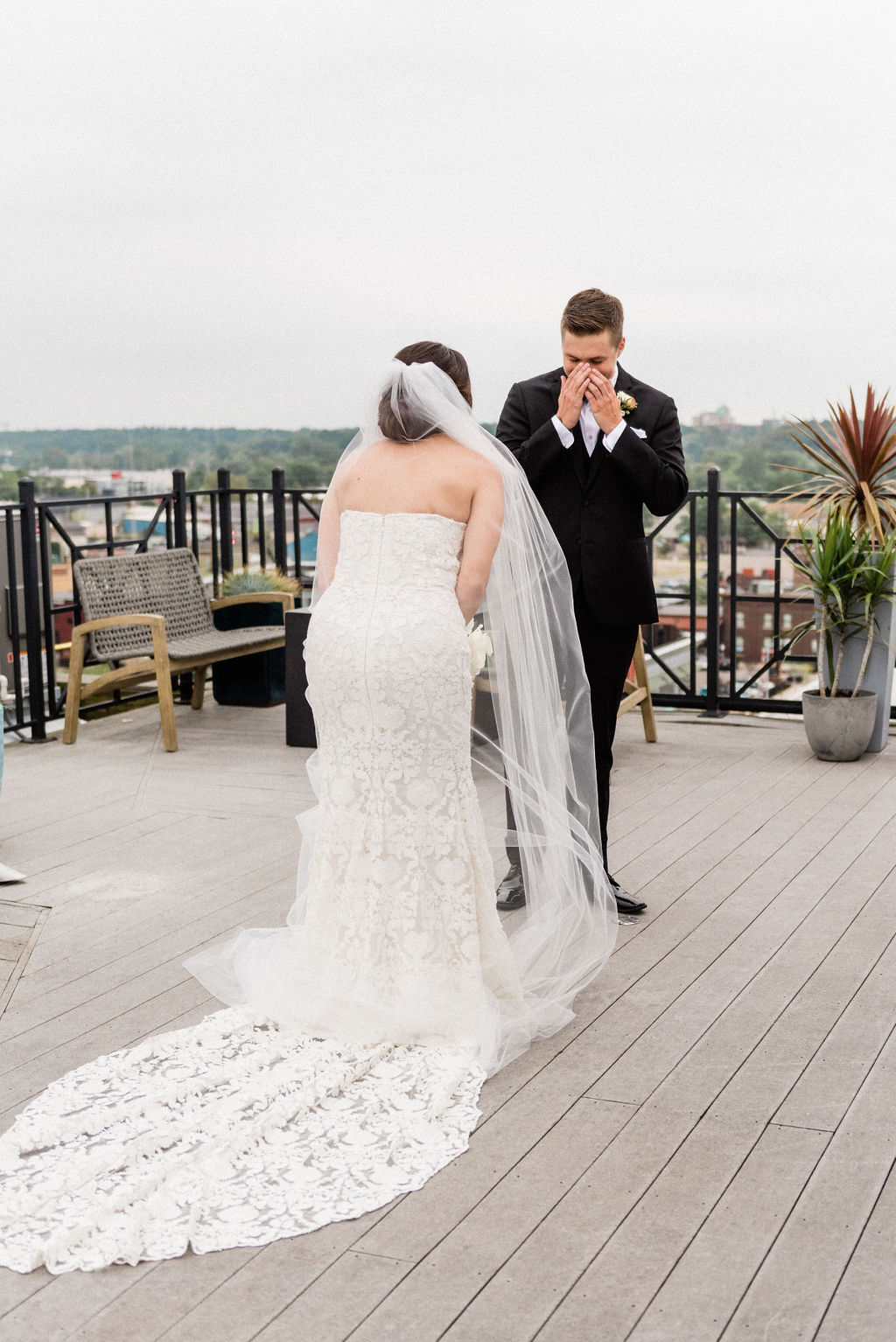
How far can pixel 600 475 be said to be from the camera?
3.65 m

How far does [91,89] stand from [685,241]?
20.6ft

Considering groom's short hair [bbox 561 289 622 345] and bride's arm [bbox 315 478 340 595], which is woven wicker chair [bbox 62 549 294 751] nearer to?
bride's arm [bbox 315 478 340 595]

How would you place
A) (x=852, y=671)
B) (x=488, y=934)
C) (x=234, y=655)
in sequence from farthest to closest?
(x=234, y=655) < (x=852, y=671) < (x=488, y=934)

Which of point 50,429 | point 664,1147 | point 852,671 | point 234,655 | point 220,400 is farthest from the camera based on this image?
point 220,400

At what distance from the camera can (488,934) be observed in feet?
9.84

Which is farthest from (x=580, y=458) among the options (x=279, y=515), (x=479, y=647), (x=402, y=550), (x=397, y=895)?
(x=279, y=515)

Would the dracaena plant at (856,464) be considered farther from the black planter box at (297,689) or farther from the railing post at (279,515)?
the railing post at (279,515)

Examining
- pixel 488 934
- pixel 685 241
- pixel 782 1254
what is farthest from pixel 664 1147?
pixel 685 241

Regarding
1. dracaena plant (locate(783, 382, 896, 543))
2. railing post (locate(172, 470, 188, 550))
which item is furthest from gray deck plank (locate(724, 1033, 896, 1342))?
railing post (locate(172, 470, 188, 550))

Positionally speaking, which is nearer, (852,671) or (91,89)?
(852,671)

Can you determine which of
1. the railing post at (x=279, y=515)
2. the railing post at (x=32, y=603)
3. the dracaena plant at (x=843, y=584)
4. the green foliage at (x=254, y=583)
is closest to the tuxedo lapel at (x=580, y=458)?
the dracaena plant at (x=843, y=584)

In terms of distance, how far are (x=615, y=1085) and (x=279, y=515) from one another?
17.8ft

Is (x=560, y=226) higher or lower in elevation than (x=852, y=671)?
higher

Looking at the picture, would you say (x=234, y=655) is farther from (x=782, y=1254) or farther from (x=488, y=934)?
(x=782, y=1254)
